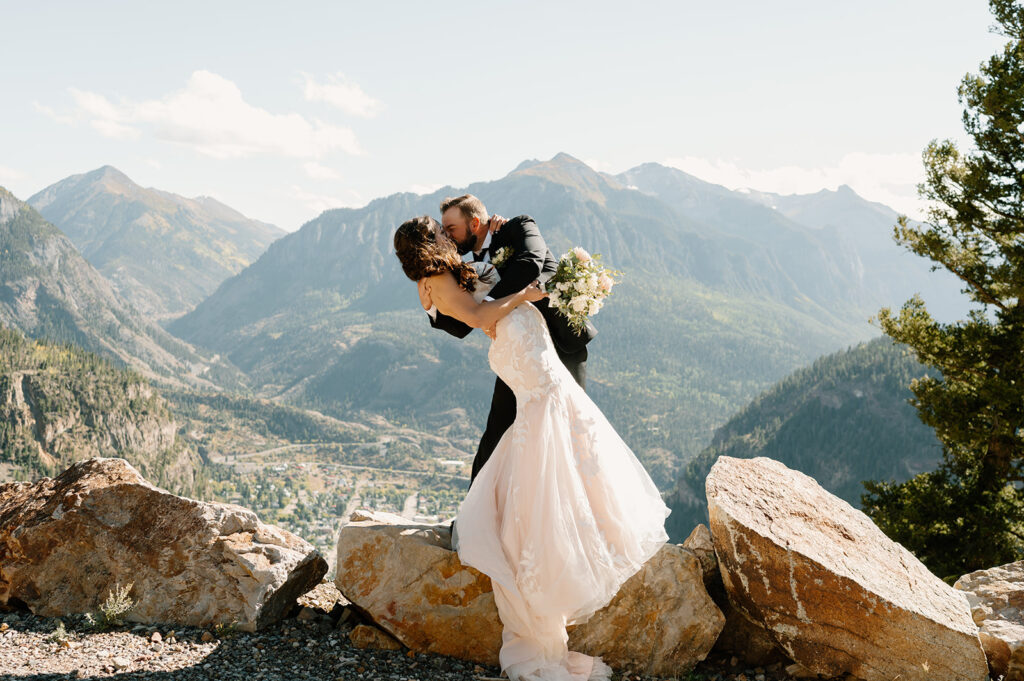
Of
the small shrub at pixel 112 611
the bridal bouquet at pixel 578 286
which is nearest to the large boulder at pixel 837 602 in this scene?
the bridal bouquet at pixel 578 286

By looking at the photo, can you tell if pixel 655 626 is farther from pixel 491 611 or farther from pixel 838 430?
pixel 838 430

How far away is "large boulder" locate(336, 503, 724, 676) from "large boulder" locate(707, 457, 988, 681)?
51 cm

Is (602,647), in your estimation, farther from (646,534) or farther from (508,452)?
(508,452)

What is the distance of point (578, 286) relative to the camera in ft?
22.9

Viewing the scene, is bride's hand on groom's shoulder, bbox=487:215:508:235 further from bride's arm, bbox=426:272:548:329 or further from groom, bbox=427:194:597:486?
bride's arm, bbox=426:272:548:329

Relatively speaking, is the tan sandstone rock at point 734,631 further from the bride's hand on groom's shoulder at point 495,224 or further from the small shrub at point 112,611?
the small shrub at point 112,611

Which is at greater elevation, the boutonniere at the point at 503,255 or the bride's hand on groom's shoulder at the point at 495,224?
the bride's hand on groom's shoulder at the point at 495,224

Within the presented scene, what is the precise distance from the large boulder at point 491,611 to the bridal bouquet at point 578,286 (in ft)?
9.21

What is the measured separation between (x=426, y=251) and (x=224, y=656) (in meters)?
4.63

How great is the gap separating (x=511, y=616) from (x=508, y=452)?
160cm

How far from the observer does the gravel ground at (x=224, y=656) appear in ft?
21.9

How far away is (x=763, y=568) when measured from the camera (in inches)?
273

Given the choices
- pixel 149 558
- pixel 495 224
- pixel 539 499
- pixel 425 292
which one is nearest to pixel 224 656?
pixel 149 558

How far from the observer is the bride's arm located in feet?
21.9
